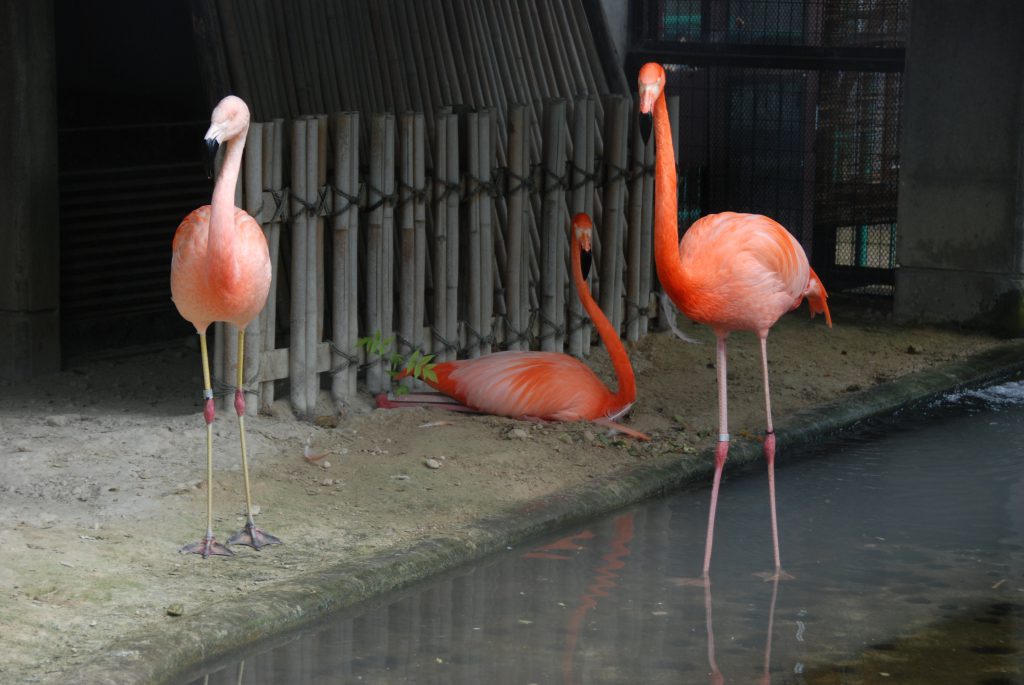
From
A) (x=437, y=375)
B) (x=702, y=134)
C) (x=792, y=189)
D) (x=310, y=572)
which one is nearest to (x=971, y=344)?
(x=792, y=189)

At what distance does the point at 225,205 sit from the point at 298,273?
1602mm

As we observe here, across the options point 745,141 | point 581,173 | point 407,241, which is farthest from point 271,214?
point 745,141

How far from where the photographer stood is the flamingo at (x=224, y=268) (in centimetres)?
502

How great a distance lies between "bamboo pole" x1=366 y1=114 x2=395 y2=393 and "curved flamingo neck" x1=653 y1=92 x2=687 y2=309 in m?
1.92

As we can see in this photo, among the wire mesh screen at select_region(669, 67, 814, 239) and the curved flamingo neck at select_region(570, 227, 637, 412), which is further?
the wire mesh screen at select_region(669, 67, 814, 239)

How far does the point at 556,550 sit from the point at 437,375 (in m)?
1.78

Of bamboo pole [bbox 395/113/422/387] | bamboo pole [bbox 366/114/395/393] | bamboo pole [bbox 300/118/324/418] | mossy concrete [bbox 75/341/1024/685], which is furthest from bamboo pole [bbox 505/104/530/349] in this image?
mossy concrete [bbox 75/341/1024/685]

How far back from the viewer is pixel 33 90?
7.38 meters

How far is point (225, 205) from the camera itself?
5.02 meters

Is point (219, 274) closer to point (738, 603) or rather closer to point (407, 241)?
point (407, 241)

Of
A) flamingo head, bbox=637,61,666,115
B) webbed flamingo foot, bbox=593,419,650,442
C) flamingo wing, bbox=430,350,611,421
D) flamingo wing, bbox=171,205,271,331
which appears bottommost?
webbed flamingo foot, bbox=593,419,650,442

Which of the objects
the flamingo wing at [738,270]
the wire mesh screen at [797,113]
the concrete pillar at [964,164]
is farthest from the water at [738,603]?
A: the wire mesh screen at [797,113]

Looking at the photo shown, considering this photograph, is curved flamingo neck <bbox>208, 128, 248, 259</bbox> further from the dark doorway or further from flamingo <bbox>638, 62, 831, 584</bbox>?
the dark doorway

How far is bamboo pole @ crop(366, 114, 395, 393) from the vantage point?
685 cm
